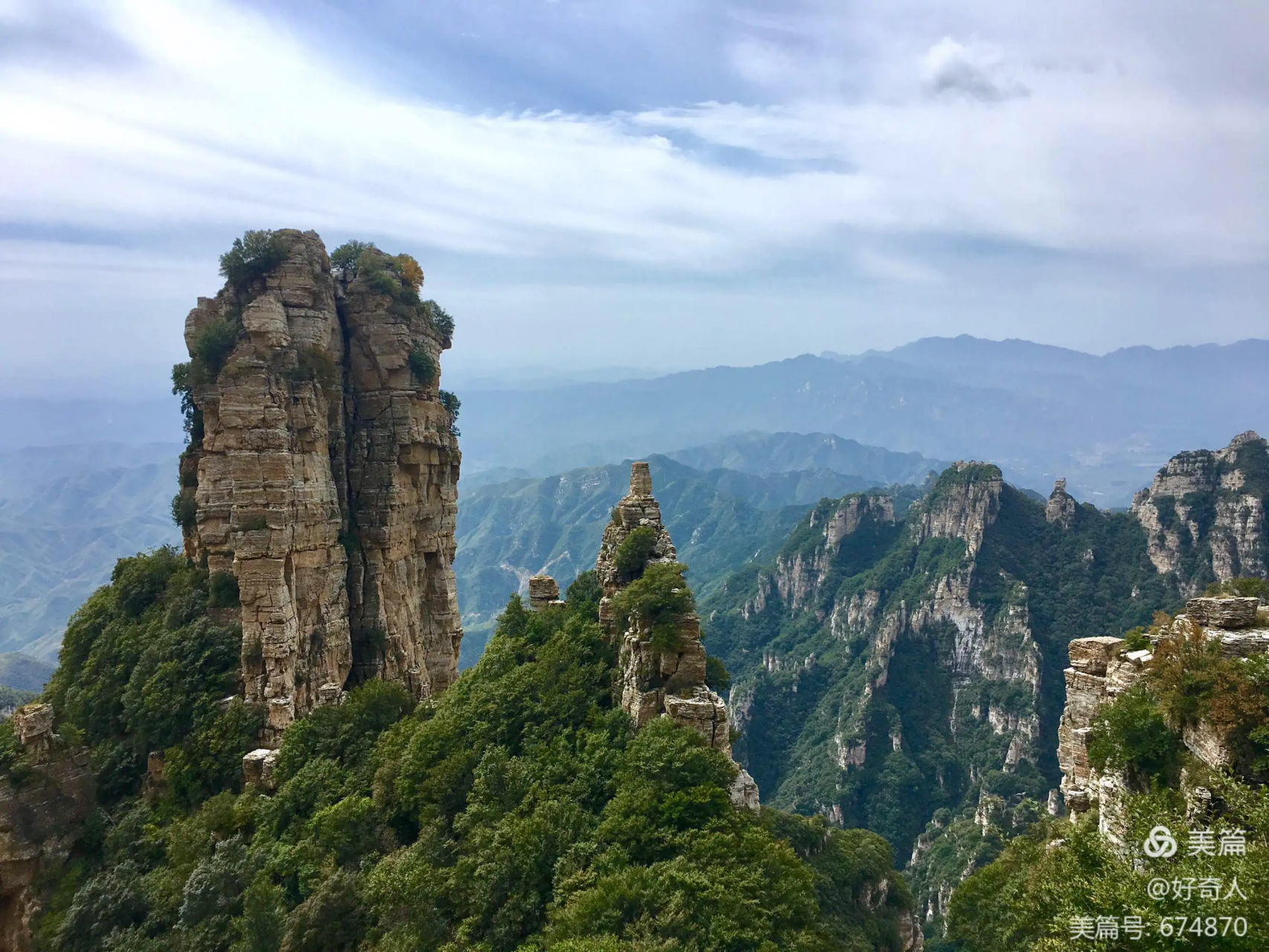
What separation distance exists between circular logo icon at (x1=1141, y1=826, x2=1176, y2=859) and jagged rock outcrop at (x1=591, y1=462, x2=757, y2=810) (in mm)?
7968

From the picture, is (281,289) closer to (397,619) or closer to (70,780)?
(397,619)

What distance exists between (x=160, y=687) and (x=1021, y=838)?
31354mm

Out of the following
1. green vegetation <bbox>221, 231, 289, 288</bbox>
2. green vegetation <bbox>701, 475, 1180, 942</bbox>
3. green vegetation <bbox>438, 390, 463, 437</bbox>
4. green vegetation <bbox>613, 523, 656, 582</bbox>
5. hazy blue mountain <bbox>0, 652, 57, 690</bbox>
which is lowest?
hazy blue mountain <bbox>0, 652, 57, 690</bbox>

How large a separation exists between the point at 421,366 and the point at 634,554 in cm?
1945

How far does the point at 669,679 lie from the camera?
65.5 feet

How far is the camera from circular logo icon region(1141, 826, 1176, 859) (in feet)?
37.4

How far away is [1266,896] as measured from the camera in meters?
9.57

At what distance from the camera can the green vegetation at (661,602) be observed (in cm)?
1983

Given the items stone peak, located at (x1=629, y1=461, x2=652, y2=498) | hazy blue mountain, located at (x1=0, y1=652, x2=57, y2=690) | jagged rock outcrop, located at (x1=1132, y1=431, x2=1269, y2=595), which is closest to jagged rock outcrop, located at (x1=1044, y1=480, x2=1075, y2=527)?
jagged rock outcrop, located at (x1=1132, y1=431, x2=1269, y2=595)

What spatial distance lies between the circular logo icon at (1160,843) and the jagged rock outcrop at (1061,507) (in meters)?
130

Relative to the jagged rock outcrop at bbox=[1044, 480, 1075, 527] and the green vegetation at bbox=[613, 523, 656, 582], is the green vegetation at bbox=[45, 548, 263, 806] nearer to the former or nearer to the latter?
the green vegetation at bbox=[613, 523, 656, 582]

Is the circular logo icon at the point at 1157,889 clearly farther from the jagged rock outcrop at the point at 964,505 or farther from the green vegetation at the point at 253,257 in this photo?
the jagged rock outcrop at the point at 964,505

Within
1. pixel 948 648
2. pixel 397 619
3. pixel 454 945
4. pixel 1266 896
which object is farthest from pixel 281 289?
pixel 948 648

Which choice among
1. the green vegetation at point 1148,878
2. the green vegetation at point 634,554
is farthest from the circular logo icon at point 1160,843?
the green vegetation at point 634,554
